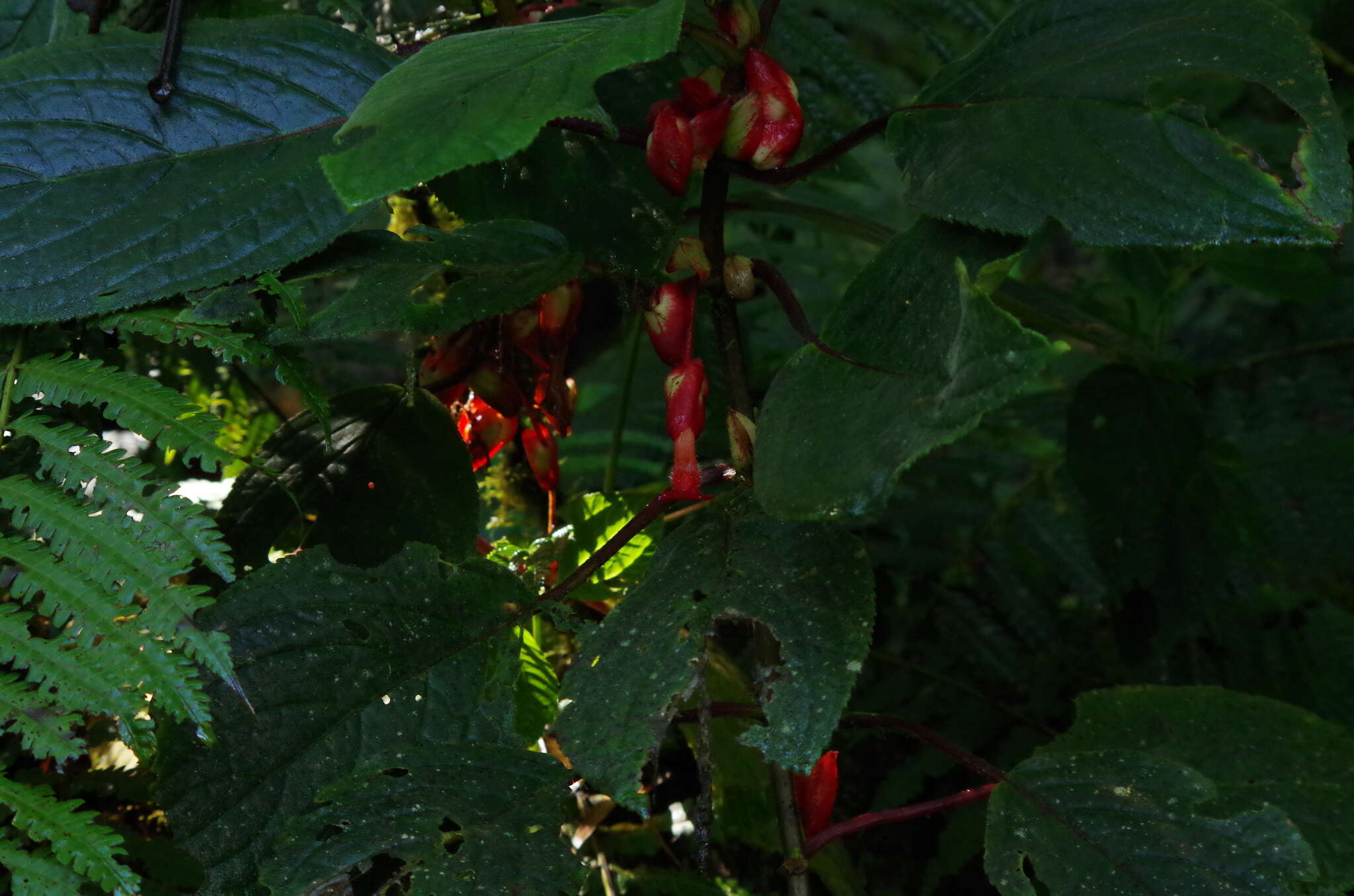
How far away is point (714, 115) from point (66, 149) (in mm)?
516

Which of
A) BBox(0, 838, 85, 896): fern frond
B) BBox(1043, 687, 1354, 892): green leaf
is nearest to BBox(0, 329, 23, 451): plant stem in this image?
BBox(0, 838, 85, 896): fern frond

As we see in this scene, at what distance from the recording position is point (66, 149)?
81 cm

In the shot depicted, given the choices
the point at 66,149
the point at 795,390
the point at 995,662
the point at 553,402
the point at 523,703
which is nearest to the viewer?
the point at 795,390

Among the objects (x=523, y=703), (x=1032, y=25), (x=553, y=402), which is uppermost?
(x=1032, y=25)

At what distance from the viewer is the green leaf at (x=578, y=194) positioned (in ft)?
3.12

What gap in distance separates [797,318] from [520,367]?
1.12ft

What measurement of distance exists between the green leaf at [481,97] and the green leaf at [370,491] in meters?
0.37

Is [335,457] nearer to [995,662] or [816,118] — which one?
[816,118]

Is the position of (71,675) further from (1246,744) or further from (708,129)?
(1246,744)

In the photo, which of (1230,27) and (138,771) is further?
(138,771)

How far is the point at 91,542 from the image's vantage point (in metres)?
0.65

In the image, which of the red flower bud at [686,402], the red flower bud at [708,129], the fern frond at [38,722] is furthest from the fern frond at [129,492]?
the red flower bud at [708,129]

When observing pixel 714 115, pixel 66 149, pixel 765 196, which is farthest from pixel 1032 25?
pixel 66 149

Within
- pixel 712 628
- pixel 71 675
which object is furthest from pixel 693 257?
pixel 71 675
